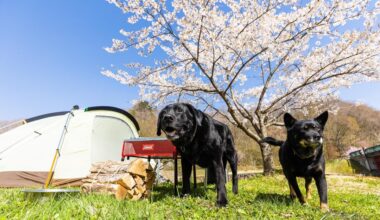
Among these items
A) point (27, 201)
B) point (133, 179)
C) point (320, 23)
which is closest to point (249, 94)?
point (320, 23)

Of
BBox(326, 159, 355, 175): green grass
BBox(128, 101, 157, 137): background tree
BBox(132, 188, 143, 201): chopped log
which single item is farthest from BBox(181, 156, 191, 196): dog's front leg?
BBox(128, 101, 157, 137): background tree

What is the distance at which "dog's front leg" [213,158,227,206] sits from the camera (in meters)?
3.95

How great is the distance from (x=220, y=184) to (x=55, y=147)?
6.83m

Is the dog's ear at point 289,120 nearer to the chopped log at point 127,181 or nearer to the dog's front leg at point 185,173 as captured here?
the dog's front leg at point 185,173

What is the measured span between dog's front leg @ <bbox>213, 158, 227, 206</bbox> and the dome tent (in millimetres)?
5806

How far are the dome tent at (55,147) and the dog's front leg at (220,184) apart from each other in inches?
229

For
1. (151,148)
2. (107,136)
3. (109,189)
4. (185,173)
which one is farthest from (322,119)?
(107,136)

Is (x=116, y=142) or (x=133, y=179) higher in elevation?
(x=116, y=142)

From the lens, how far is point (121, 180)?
488 cm

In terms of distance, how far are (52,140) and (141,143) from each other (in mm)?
4149

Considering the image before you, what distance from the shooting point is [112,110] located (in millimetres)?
10211

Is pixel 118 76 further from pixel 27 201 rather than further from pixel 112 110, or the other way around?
pixel 27 201

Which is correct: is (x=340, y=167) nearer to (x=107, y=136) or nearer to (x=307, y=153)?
(x=107, y=136)

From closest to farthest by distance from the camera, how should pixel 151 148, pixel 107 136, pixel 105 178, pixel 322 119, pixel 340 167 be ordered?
pixel 322 119 < pixel 105 178 < pixel 151 148 < pixel 107 136 < pixel 340 167
